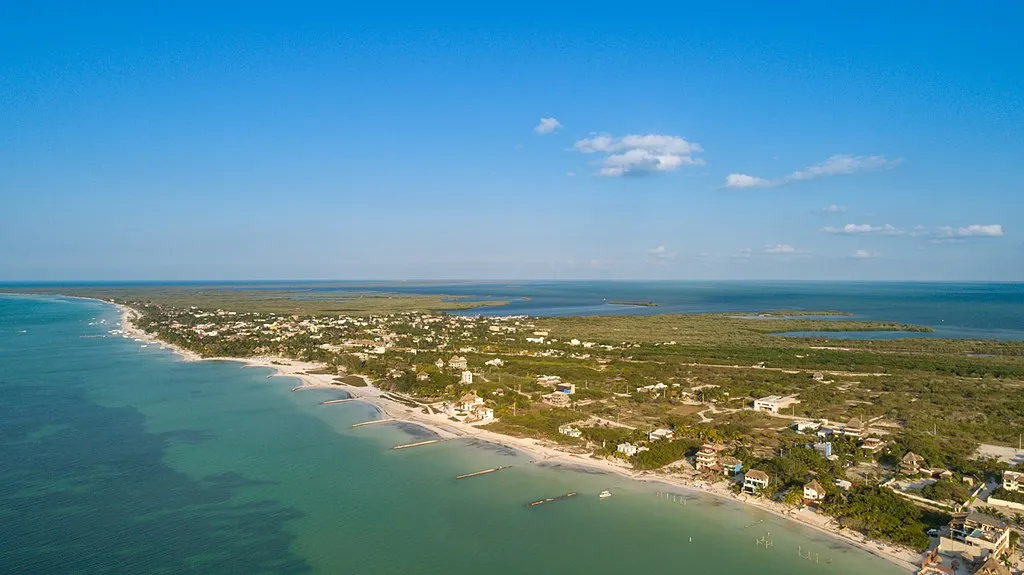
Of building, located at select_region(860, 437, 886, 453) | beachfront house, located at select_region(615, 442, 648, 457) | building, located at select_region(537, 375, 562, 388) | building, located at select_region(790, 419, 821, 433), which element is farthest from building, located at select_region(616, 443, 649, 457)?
building, located at select_region(537, 375, 562, 388)

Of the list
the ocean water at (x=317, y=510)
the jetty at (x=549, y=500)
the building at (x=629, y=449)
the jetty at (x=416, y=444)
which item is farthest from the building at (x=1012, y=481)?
the jetty at (x=416, y=444)

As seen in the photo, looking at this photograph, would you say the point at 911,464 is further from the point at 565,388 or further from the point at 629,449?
the point at 565,388

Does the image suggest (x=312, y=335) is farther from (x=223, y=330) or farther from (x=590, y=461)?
(x=590, y=461)

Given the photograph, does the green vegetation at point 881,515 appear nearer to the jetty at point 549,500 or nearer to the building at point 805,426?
the jetty at point 549,500

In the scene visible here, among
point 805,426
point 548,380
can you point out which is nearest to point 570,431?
point 548,380

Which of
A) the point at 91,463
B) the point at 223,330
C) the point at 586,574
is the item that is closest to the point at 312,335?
the point at 223,330

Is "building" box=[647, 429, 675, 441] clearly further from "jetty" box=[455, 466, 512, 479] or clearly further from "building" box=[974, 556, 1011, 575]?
"building" box=[974, 556, 1011, 575]
